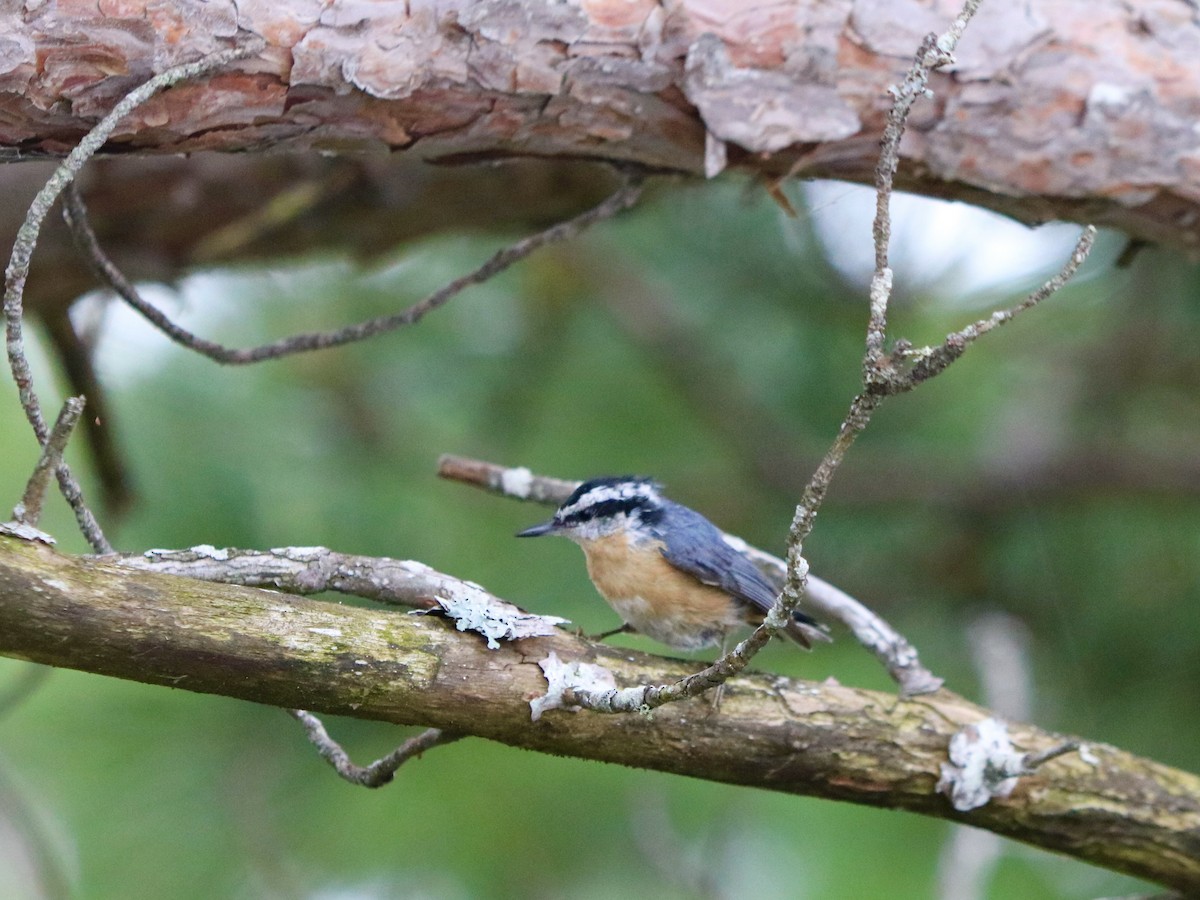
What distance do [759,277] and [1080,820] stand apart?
2.16m

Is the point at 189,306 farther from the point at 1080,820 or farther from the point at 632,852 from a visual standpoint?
the point at 1080,820

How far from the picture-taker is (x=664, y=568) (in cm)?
240

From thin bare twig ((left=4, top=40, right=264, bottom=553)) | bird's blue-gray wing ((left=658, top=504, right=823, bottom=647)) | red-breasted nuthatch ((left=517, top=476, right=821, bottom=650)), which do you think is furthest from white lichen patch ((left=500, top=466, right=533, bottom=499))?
thin bare twig ((left=4, top=40, right=264, bottom=553))

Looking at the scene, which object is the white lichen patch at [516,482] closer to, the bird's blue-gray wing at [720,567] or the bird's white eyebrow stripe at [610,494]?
the bird's white eyebrow stripe at [610,494]

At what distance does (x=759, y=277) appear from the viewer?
3820mm

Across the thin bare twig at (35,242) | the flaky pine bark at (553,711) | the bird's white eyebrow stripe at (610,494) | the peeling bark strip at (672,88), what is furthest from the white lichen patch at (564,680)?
the peeling bark strip at (672,88)

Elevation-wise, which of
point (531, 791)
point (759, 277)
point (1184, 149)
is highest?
point (1184, 149)

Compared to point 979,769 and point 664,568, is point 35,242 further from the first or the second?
point 979,769

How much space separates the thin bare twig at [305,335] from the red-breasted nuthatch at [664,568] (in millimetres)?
455

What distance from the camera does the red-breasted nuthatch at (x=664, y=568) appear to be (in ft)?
7.72

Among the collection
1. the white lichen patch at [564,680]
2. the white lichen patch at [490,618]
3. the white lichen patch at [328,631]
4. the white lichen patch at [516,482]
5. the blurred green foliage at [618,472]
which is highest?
the white lichen patch at [328,631]

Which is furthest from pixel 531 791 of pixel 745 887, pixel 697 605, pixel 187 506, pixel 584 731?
pixel 584 731

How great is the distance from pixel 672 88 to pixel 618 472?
1584 mm

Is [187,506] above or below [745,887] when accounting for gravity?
above
